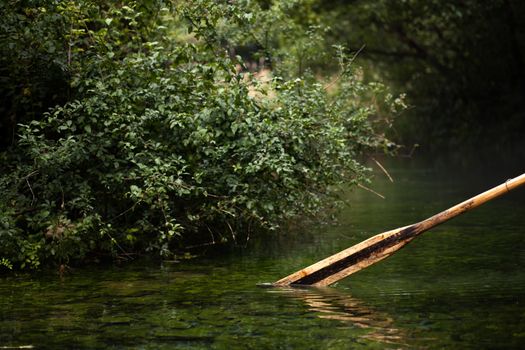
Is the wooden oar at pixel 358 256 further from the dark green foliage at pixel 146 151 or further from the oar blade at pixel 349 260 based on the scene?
the dark green foliage at pixel 146 151

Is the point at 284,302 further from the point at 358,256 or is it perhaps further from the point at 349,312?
the point at 358,256

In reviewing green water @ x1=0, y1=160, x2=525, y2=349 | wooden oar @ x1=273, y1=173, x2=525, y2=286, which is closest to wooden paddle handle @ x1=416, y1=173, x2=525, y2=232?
wooden oar @ x1=273, y1=173, x2=525, y2=286

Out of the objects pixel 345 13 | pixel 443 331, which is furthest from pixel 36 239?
pixel 345 13

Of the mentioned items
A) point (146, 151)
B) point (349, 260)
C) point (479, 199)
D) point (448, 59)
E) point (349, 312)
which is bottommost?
point (349, 312)

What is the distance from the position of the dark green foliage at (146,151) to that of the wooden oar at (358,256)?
1583 mm

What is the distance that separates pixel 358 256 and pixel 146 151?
2.74 m

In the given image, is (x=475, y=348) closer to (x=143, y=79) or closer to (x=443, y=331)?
(x=443, y=331)

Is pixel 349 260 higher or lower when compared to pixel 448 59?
lower

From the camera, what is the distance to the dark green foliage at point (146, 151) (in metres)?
10.5

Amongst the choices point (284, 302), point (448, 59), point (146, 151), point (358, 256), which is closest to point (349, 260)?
point (358, 256)

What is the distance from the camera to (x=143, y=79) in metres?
11.4

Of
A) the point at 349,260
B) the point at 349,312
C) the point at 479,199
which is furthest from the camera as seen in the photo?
the point at 349,260

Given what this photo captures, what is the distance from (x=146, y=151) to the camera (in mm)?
10773

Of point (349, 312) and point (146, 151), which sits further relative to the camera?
point (146, 151)
